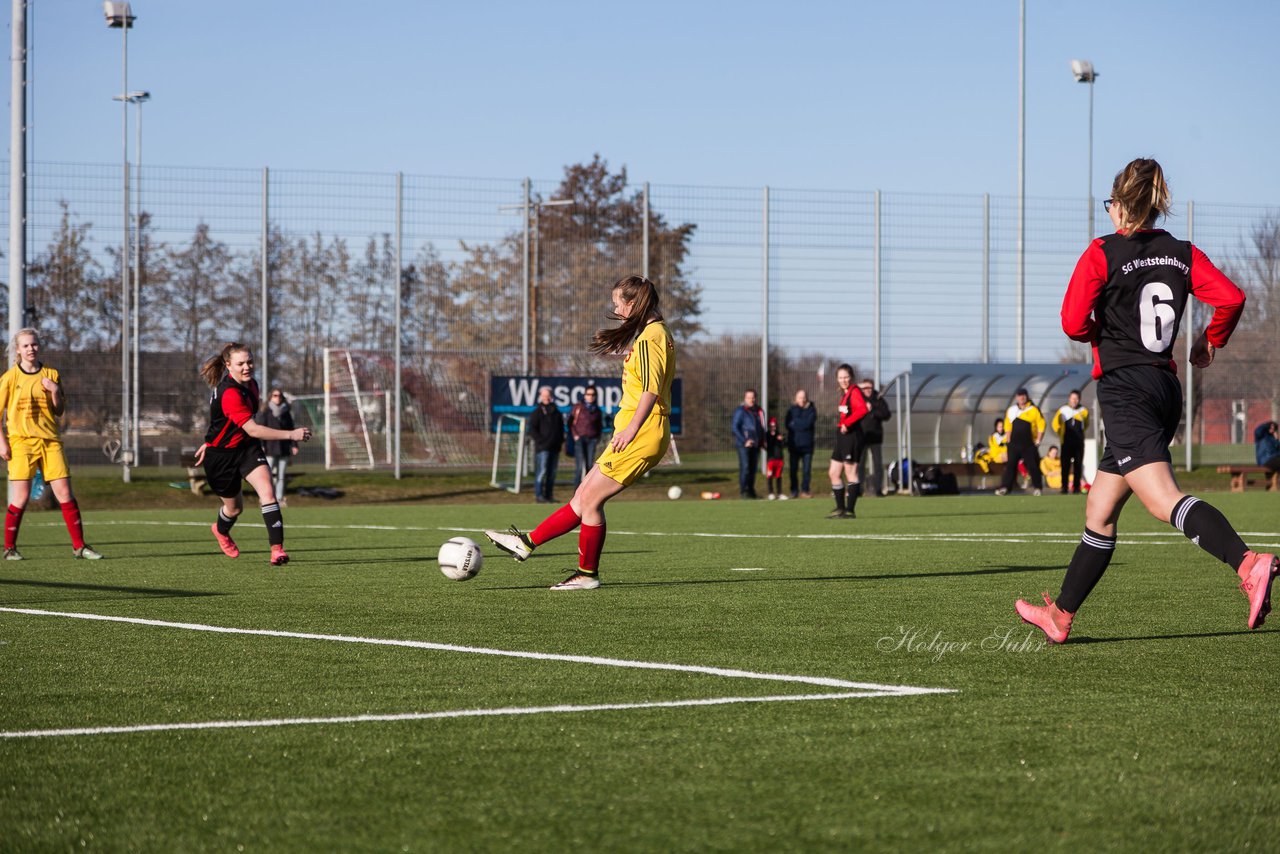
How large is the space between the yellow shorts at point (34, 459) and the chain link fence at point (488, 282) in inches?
595

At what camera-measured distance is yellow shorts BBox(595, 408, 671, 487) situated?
923cm

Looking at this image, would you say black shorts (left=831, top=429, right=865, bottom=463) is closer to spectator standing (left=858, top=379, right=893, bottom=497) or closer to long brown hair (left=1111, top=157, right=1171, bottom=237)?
spectator standing (left=858, top=379, right=893, bottom=497)

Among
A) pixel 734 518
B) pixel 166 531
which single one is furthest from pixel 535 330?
pixel 166 531

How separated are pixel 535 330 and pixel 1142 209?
2469cm

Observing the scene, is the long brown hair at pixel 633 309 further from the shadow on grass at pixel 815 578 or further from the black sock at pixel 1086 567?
the black sock at pixel 1086 567

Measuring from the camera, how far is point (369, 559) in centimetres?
1245

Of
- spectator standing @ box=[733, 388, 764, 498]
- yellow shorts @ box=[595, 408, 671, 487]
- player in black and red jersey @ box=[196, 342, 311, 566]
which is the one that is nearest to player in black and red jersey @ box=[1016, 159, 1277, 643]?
yellow shorts @ box=[595, 408, 671, 487]

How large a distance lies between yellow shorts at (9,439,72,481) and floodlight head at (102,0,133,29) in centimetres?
2273

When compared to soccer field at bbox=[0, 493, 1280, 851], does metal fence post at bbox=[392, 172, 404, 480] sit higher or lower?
higher

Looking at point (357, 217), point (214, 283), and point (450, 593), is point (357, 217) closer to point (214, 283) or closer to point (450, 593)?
point (214, 283)

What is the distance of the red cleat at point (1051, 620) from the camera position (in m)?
6.48

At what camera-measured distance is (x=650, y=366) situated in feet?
30.0

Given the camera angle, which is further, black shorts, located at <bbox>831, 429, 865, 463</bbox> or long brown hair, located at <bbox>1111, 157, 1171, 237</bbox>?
black shorts, located at <bbox>831, 429, 865, 463</bbox>

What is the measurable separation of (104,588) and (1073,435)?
68.8 feet
